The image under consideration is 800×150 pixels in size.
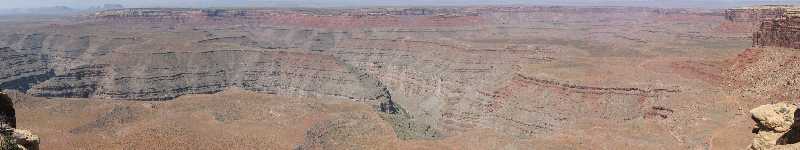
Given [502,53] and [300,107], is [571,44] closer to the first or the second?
[502,53]

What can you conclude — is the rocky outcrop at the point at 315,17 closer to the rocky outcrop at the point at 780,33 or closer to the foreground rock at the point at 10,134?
the rocky outcrop at the point at 780,33

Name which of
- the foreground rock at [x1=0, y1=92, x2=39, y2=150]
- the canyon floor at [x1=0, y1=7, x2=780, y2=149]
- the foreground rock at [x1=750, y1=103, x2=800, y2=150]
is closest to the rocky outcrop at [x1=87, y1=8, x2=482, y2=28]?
the canyon floor at [x1=0, y1=7, x2=780, y2=149]

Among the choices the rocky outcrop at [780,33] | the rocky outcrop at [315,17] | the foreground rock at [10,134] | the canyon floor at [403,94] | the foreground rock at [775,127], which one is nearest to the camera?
the foreground rock at [10,134]

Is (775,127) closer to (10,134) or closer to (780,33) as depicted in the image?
(10,134)

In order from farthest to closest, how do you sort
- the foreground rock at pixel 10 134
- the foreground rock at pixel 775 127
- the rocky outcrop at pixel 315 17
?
the rocky outcrop at pixel 315 17
the foreground rock at pixel 775 127
the foreground rock at pixel 10 134

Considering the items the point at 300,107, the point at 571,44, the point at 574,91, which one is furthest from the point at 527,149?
the point at 571,44

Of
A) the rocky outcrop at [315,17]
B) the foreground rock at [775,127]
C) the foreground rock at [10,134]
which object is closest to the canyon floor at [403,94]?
the foreground rock at [775,127]
